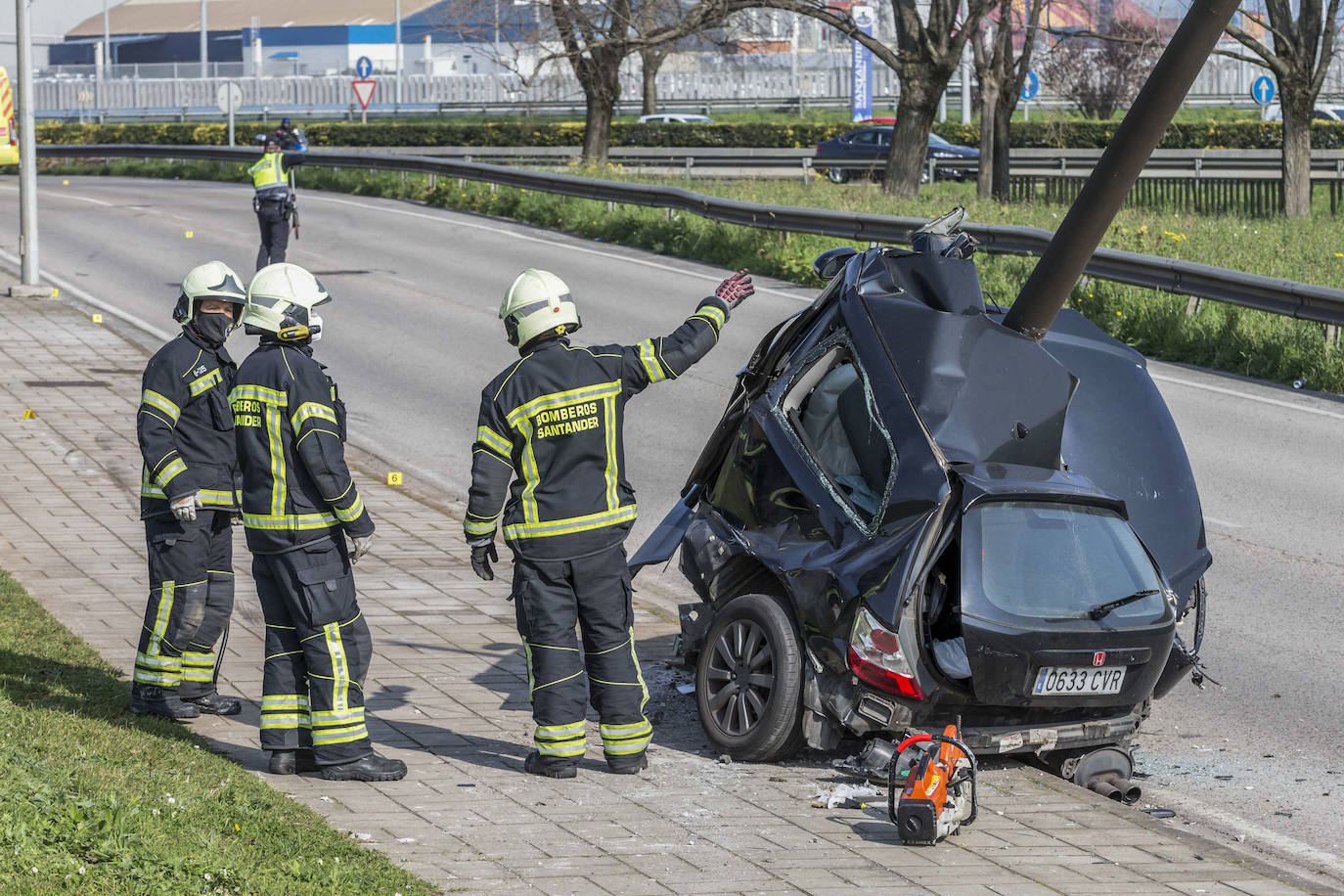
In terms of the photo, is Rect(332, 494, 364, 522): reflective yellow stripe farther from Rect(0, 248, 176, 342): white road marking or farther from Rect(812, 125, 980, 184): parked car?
Rect(812, 125, 980, 184): parked car

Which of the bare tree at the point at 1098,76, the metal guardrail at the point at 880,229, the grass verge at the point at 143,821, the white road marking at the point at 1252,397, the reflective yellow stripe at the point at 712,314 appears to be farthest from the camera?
the bare tree at the point at 1098,76

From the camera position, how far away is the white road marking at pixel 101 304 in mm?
17875

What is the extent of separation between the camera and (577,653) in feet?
21.4

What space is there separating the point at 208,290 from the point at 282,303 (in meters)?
0.81

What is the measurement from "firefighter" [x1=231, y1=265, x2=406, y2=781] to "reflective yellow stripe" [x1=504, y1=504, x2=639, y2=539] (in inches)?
22.0

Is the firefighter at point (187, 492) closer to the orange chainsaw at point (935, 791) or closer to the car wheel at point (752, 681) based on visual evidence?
the car wheel at point (752, 681)

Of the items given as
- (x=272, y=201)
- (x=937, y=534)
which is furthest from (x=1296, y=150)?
(x=937, y=534)

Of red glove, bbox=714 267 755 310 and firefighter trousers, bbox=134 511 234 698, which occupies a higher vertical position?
red glove, bbox=714 267 755 310

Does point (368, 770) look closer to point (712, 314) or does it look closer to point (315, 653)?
point (315, 653)

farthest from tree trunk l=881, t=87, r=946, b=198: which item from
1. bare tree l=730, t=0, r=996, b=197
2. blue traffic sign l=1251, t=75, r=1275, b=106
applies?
blue traffic sign l=1251, t=75, r=1275, b=106

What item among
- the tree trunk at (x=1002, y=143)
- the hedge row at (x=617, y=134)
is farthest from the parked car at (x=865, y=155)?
the tree trunk at (x=1002, y=143)

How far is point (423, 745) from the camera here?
6770 millimetres

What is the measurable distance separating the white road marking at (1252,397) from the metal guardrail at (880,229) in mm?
1078

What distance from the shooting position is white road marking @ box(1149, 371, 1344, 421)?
14.0 m
